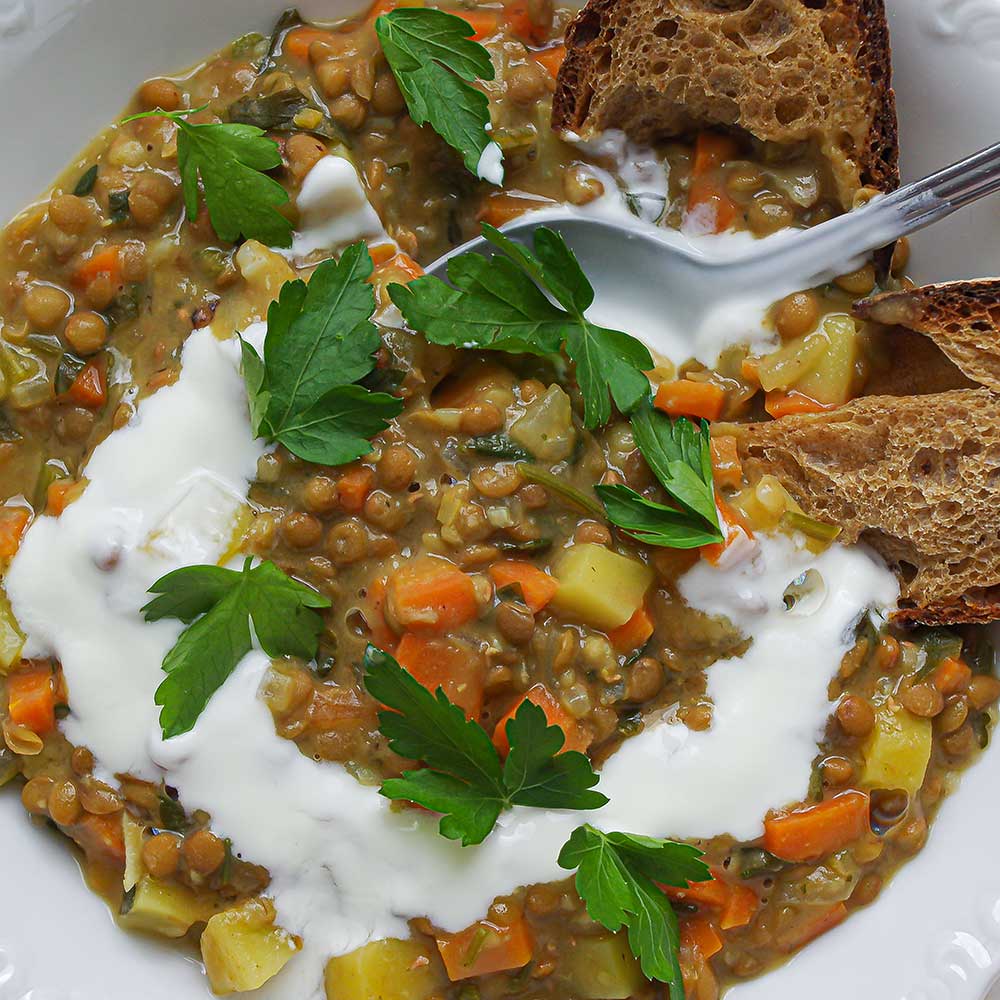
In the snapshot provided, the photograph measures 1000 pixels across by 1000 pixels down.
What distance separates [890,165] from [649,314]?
83cm

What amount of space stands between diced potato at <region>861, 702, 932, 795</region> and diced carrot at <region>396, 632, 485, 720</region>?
3.86 ft

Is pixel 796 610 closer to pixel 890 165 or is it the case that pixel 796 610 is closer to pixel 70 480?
pixel 890 165

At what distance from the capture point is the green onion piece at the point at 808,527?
3.33m

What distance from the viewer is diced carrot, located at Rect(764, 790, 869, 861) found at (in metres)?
3.24

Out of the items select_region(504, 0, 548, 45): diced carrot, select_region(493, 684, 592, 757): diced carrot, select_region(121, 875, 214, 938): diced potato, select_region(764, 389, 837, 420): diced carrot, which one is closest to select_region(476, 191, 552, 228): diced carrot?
select_region(504, 0, 548, 45): diced carrot

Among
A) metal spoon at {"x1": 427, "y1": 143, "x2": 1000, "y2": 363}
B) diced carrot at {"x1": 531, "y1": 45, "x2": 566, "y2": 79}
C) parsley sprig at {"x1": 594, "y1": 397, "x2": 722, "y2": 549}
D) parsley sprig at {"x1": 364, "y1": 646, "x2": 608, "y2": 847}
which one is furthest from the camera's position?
diced carrot at {"x1": 531, "y1": 45, "x2": 566, "y2": 79}

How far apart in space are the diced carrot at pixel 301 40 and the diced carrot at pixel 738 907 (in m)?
2.79

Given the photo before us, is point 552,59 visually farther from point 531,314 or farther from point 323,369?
A: point 323,369

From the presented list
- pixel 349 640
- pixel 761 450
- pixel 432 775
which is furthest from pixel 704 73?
pixel 432 775

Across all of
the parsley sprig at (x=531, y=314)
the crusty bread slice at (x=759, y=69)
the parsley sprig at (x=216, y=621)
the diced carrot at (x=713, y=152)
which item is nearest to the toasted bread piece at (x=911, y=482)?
the parsley sprig at (x=531, y=314)

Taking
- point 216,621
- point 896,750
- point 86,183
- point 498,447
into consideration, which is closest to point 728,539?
point 498,447

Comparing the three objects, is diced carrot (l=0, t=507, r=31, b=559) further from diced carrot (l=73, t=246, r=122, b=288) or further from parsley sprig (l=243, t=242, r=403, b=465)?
parsley sprig (l=243, t=242, r=403, b=465)

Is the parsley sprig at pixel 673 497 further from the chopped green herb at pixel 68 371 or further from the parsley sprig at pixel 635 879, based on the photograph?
the chopped green herb at pixel 68 371

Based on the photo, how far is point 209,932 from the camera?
3.14 metres
